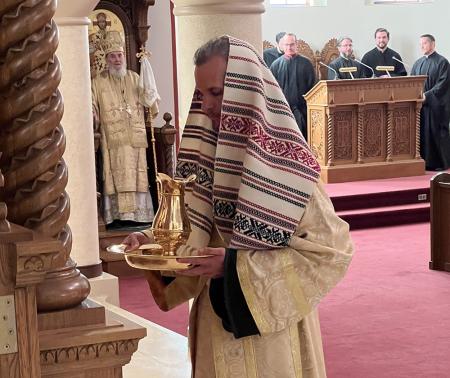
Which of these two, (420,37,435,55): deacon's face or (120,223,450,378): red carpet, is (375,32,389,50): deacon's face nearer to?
(420,37,435,55): deacon's face

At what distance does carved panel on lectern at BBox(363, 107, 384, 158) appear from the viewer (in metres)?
14.6

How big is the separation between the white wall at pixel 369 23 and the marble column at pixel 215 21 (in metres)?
12.6

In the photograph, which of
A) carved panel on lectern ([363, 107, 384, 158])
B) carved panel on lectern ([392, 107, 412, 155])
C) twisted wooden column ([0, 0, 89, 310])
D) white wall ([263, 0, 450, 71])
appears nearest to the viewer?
twisted wooden column ([0, 0, 89, 310])

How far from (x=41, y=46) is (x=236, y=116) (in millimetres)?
551

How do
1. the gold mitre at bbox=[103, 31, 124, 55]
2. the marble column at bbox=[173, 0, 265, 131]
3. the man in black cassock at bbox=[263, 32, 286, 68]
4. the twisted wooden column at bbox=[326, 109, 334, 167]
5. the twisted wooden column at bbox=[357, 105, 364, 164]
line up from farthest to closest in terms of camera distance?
the man in black cassock at bbox=[263, 32, 286, 68] < the twisted wooden column at bbox=[357, 105, 364, 164] < the twisted wooden column at bbox=[326, 109, 334, 167] < the gold mitre at bbox=[103, 31, 124, 55] < the marble column at bbox=[173, 0, 265, 131]

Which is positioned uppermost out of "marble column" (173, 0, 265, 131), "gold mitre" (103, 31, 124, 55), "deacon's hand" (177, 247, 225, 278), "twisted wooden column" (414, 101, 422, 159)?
"marble column" (173, 0, 265, 131)

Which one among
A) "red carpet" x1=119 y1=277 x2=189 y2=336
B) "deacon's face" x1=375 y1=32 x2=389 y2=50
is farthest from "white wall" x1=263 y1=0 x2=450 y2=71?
"red carpet" x1=119 y1=277 x2=189 y2=336

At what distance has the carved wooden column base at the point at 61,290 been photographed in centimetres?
Answer: 291

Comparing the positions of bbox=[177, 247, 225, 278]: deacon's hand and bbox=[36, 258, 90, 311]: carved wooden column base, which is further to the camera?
bbox=[36, 258, 90, 311]: carved wooden column base

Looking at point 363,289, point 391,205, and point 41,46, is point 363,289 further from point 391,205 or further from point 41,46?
point 41,46

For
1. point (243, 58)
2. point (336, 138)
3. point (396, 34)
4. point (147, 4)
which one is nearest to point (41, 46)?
point (243, 58)

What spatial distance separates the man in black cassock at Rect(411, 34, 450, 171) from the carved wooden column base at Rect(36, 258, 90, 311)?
45.1 feet

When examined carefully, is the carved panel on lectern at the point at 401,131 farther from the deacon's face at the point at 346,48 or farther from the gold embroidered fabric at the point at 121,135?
the gold embroidered fabric at the point at 121,135

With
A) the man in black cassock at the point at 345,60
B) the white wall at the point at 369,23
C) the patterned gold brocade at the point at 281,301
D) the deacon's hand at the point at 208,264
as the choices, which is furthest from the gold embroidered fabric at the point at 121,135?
the white wall at the point at 369,23
